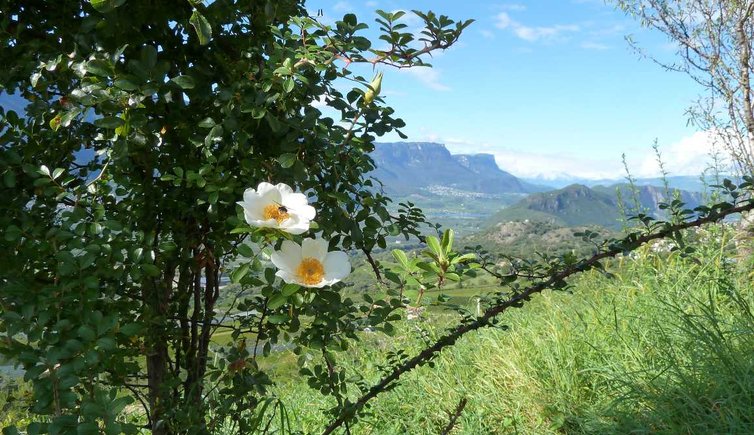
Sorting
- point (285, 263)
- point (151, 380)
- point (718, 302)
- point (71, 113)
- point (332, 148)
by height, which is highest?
point (71, 113)

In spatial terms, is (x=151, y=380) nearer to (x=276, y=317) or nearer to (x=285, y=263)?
(x=276, y=317)

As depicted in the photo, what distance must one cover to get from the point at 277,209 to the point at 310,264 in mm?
116

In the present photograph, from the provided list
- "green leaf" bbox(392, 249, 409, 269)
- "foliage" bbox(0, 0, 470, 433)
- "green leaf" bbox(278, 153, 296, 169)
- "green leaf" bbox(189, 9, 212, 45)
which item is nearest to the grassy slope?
"foliage" bbox(0, 0, 470, 433)

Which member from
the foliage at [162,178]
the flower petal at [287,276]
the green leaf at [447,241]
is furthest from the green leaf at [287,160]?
the green leaf at [447,241]

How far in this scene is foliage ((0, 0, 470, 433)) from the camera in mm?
1038

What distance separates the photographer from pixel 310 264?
3.41 ft

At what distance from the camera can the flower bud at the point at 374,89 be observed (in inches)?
45.9

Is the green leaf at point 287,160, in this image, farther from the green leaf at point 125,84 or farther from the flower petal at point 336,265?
the green leaf at point 125,84

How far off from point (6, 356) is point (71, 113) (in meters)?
0.46

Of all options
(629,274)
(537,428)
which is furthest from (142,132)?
(629,274)

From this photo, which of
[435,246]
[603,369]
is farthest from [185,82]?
[603,369]

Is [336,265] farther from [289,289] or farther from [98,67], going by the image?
[98,67]

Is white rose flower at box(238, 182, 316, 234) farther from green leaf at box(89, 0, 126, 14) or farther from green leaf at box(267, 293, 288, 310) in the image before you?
green leaf at box(89, 0, 126, 14)

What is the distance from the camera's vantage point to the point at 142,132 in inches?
43.9
